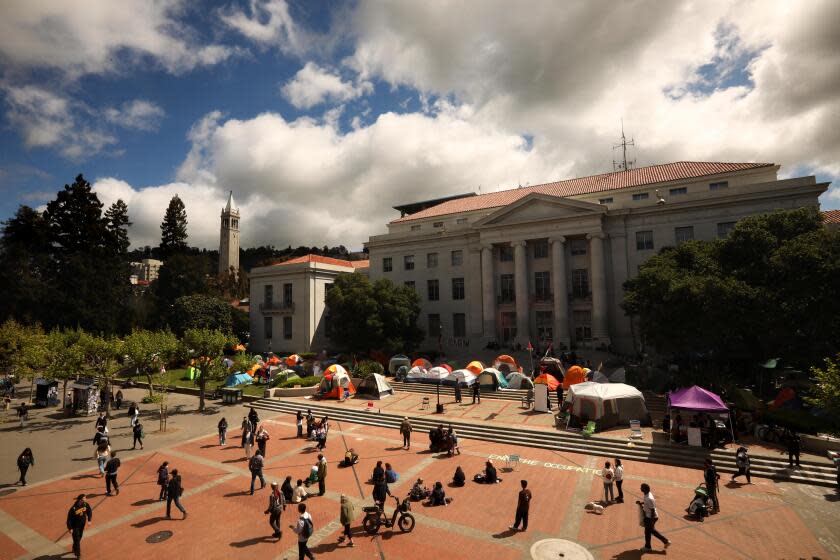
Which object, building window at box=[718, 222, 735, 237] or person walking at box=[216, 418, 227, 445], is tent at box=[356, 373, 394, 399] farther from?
building window at box=[718, 222, 735, 237]

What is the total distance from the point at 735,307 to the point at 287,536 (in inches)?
1021

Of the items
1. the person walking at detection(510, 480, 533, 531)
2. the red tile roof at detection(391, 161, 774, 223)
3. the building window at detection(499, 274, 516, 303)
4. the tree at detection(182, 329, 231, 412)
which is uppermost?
the red tile roof at detection(391, 161, 774, 223)

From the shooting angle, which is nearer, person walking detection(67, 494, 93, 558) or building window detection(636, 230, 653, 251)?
person walking detection(67, 494, 93, 558)

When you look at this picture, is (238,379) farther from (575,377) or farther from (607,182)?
(607,182)

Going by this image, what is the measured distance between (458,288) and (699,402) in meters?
30.7

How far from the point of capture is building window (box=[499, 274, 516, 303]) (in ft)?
147

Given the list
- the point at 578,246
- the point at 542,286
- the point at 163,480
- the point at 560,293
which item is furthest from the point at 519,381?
the point at 163,480

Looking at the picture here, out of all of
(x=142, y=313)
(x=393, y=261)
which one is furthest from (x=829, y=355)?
(x=142, y=313)

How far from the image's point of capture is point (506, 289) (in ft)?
149

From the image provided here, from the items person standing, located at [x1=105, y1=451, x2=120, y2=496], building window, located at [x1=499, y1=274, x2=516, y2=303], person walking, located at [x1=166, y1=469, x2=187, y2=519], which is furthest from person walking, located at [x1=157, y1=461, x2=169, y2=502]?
building window, located at [x1=499, y1=274, x2=516, y2=303]

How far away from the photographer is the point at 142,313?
189ft

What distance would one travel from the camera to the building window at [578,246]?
138 feet

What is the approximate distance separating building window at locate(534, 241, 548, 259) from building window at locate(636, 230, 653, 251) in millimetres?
8381

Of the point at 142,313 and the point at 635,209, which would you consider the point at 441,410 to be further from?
the point at 142,313
